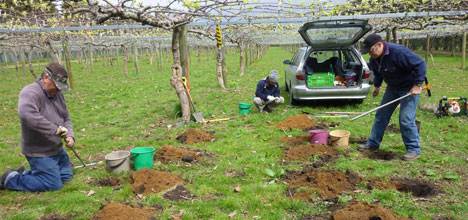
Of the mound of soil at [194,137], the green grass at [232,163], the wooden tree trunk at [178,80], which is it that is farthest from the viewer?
the wooden tree trunk at [178,80]

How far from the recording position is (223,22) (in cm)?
1001

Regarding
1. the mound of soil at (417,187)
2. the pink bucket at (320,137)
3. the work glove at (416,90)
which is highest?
the work glove at (416,90)

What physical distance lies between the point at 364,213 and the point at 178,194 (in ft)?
6.74

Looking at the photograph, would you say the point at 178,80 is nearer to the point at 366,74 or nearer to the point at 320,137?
the point at 320,137

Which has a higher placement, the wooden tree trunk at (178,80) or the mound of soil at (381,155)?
the wooden tree trunk at (178,80)

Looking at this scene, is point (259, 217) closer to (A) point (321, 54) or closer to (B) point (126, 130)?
(B) point (126, 130)

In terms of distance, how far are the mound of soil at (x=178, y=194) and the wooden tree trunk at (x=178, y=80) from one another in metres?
3.39

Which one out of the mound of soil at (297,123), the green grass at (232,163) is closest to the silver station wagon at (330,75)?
the green grass at (232,163)

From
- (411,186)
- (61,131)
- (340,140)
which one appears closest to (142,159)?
(61,131)

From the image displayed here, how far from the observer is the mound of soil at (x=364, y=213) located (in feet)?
11.6

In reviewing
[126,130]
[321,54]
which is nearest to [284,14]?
[321,54]

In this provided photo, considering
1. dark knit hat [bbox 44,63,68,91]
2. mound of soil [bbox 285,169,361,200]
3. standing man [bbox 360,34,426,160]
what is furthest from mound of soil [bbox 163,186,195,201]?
standing man [bbox 360,34,426,160]

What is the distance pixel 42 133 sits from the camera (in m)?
4.48

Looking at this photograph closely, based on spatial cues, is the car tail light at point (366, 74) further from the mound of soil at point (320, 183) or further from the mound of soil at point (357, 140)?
the mound of soil at point (320, 183)
